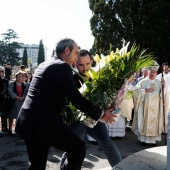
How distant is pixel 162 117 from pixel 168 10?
59.4 ft

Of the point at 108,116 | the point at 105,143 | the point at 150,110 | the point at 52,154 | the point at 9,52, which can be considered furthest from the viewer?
the point at 9,52

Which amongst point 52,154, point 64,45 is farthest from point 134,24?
point 64,45

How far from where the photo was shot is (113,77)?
10.8 ft

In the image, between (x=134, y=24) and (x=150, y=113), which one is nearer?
(x=150, y=113)

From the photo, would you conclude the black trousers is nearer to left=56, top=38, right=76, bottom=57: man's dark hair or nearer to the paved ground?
left=56, top=38, right=76, bottom=57: man's dark hair

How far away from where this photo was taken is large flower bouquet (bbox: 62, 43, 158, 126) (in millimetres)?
3283

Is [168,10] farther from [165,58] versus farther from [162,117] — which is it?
[162,117]

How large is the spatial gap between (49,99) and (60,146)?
47 centimetres

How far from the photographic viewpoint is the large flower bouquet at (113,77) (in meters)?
3.28

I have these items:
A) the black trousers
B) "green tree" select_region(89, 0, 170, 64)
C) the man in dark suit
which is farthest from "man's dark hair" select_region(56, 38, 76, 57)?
"green tree" select_region(89, 0, 170, 64)

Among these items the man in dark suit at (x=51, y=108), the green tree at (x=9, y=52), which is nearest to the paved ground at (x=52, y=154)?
the man in dark suit at (x=51, y=108)

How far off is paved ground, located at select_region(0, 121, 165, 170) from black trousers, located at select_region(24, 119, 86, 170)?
4.14 ft

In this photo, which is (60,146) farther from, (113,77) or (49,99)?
(113,77)

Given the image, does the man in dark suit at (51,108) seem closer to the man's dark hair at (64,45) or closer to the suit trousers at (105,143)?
the man's dark hair at (64,45)
